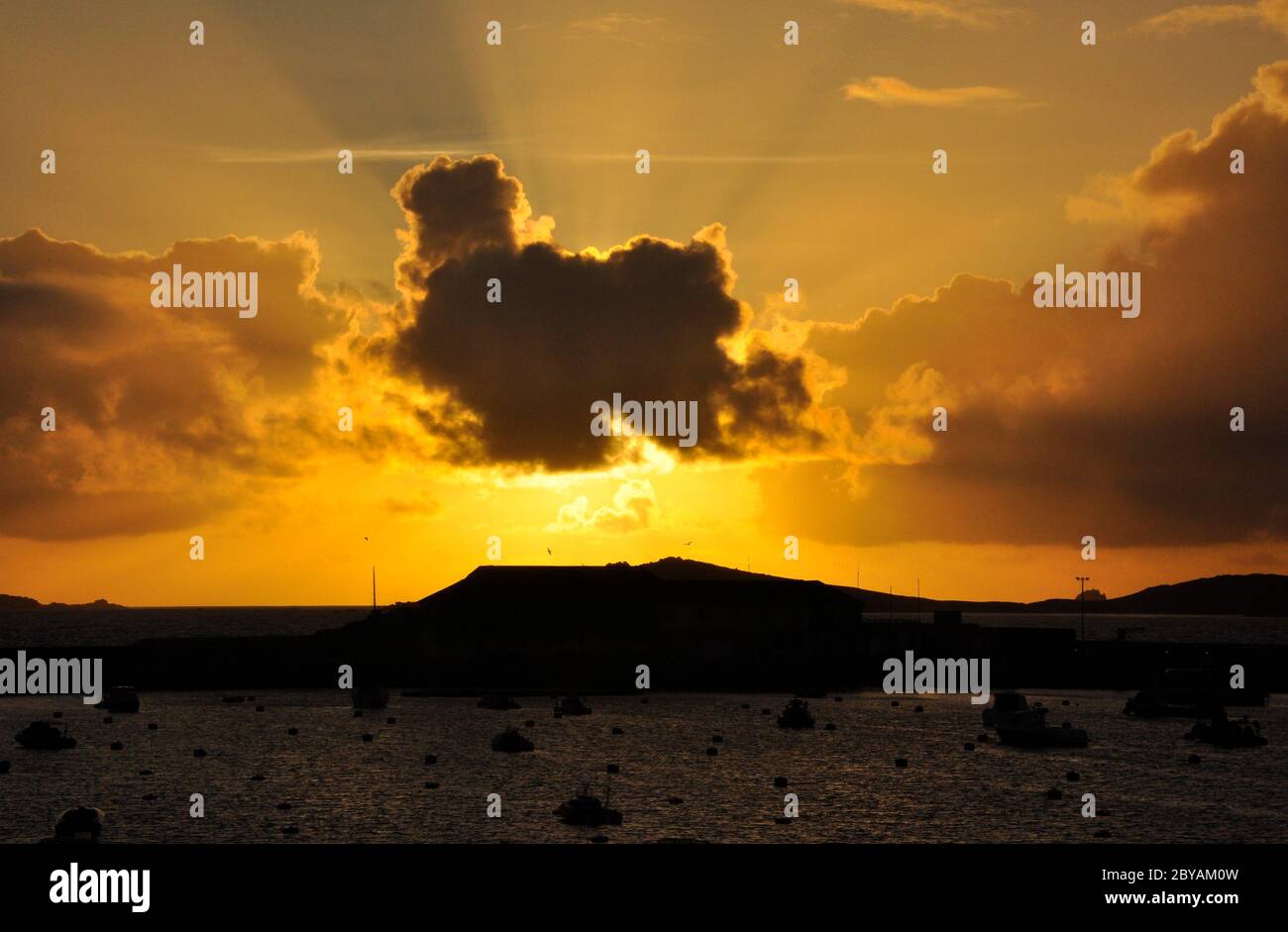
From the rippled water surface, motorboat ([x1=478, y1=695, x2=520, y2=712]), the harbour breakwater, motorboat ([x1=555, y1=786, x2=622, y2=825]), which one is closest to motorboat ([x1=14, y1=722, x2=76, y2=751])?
the rippled water surface

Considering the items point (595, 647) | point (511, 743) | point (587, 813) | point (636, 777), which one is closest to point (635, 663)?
point (595, 647)

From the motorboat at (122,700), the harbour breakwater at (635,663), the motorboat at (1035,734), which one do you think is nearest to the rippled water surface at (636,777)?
the motorboat at (1035,734)

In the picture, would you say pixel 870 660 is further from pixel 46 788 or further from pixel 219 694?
pixel 46 788

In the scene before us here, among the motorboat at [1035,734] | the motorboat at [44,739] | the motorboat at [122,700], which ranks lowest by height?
the motorboat at [1035,734]

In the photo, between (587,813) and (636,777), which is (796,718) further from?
(587,813)

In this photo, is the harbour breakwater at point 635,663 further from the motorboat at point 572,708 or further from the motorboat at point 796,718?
the motorboat at point 796,718
